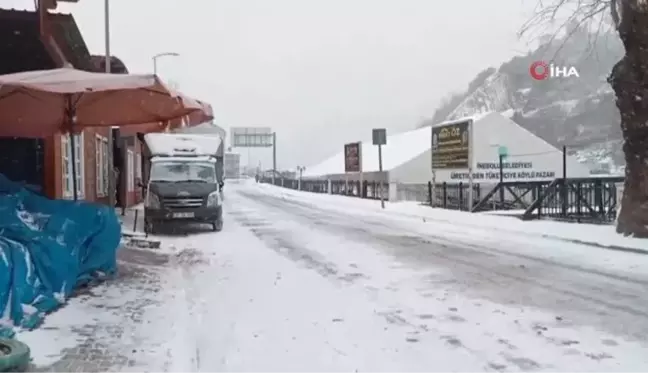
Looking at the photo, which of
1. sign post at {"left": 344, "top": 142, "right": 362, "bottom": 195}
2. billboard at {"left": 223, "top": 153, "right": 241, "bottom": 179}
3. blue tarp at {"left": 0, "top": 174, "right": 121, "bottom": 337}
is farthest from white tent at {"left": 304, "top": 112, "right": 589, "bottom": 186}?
billboard at {"left": 223, "top": 153, "right": 241, "bottom": 179}

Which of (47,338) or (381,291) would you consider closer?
(47,338)

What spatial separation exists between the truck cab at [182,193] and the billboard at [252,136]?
2839 inches

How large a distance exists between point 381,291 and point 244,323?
2464 millimetres

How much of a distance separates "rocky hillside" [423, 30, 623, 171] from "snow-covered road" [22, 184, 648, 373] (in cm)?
5233

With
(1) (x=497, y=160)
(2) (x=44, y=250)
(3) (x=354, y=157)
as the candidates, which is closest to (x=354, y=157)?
(3) (x=354, y=157)

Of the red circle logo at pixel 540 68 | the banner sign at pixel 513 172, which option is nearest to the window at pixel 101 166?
the red circle logo at pixel 540 68

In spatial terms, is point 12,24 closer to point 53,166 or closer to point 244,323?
point 53,166

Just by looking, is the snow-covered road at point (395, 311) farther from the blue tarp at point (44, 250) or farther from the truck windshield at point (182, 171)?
the truck windshield at point (182, 171)

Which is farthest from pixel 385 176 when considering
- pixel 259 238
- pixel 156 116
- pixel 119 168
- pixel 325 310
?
pixel 325 310

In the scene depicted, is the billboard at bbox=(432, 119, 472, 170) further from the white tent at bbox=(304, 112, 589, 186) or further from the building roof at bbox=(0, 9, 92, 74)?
the building roof at bbox=(0, 9, 92, 74)

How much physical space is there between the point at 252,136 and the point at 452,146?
2598 inches

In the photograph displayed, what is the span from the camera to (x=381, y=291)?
919 cm

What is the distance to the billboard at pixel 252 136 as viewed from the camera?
92.7 metres

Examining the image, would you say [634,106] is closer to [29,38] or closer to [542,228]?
[542,228]
